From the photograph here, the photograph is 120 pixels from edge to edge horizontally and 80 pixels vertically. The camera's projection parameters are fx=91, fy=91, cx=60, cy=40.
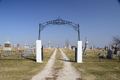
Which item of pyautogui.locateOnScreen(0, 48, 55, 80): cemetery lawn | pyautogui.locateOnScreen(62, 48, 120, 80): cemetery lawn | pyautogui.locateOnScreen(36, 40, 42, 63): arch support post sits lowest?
pyautogui.locateOnScreen(62, 48, 120, 80): cemetery lawn

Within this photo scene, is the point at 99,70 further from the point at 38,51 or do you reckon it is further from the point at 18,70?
the point at 38,51

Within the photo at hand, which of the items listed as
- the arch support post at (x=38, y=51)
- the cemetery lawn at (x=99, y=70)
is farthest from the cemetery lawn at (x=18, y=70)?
the cemetery lawn at (x=99, y=70)

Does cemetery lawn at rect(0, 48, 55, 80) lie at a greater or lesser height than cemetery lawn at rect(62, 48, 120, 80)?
greater

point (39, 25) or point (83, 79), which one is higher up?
point (39, 25)

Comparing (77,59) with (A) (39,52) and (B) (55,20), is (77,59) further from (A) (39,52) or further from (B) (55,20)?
(B) (55,20)

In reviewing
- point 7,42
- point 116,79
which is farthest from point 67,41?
point 116,79

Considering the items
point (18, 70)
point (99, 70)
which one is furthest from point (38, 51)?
point (99, 70)

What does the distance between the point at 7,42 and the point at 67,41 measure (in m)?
62.1

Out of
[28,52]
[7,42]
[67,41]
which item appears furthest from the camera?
[67,41]

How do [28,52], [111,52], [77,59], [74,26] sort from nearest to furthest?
1. [77,59]
2. [74,26]
3. [111,52]
4. [28,52]

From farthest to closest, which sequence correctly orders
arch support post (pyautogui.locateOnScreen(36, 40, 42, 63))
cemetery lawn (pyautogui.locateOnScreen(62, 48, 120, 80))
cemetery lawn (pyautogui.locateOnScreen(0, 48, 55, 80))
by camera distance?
arch support post (pyautogui.locateOnScreen(36, 40, 42, 63)) → cemetery lawn (pyautogui.locateOnScreen(62, 48, 120, 80)) → cemetery lawn (pyautogui.locateOnScreen(0, 48, 55, 80))

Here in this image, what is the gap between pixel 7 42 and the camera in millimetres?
31375

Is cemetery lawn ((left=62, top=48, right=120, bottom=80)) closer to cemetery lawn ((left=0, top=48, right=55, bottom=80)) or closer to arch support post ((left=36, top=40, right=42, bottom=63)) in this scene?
cemetery lawn ((left=0, top=48, right=55, bottom=80))

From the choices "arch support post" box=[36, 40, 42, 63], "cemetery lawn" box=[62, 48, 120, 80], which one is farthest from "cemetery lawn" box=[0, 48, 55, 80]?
"cemetery lawn" box=[62, 48, 120, 80]
